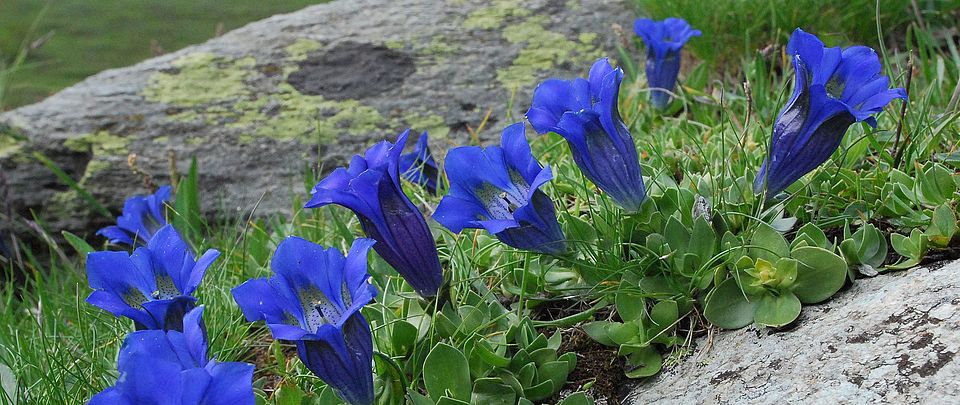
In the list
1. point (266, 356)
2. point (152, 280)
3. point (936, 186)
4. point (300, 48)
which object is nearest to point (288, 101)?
point (300, 48)

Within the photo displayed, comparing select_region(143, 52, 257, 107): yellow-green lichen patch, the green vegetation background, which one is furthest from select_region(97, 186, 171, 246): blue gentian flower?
the green vegetation background

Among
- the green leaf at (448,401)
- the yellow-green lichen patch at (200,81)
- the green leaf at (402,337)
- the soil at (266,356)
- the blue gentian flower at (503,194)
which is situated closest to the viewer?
the green leaf at (448,401)

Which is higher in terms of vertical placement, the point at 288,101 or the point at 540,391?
the point at 540,391

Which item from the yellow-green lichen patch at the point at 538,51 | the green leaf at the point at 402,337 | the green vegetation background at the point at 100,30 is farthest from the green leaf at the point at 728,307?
the green vegetation background at the point at 100,30

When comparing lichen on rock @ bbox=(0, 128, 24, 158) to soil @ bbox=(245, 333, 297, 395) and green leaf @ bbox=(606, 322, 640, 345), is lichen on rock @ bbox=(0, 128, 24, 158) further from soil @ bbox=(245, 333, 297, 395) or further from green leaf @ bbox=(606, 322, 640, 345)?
green leaf @ bbox=(606, 322, 640, 345)

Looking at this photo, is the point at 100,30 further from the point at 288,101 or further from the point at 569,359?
the point at 569,359

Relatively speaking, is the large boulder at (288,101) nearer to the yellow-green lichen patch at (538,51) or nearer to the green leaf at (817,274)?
the yellow-green lichen patch at (538,51)
